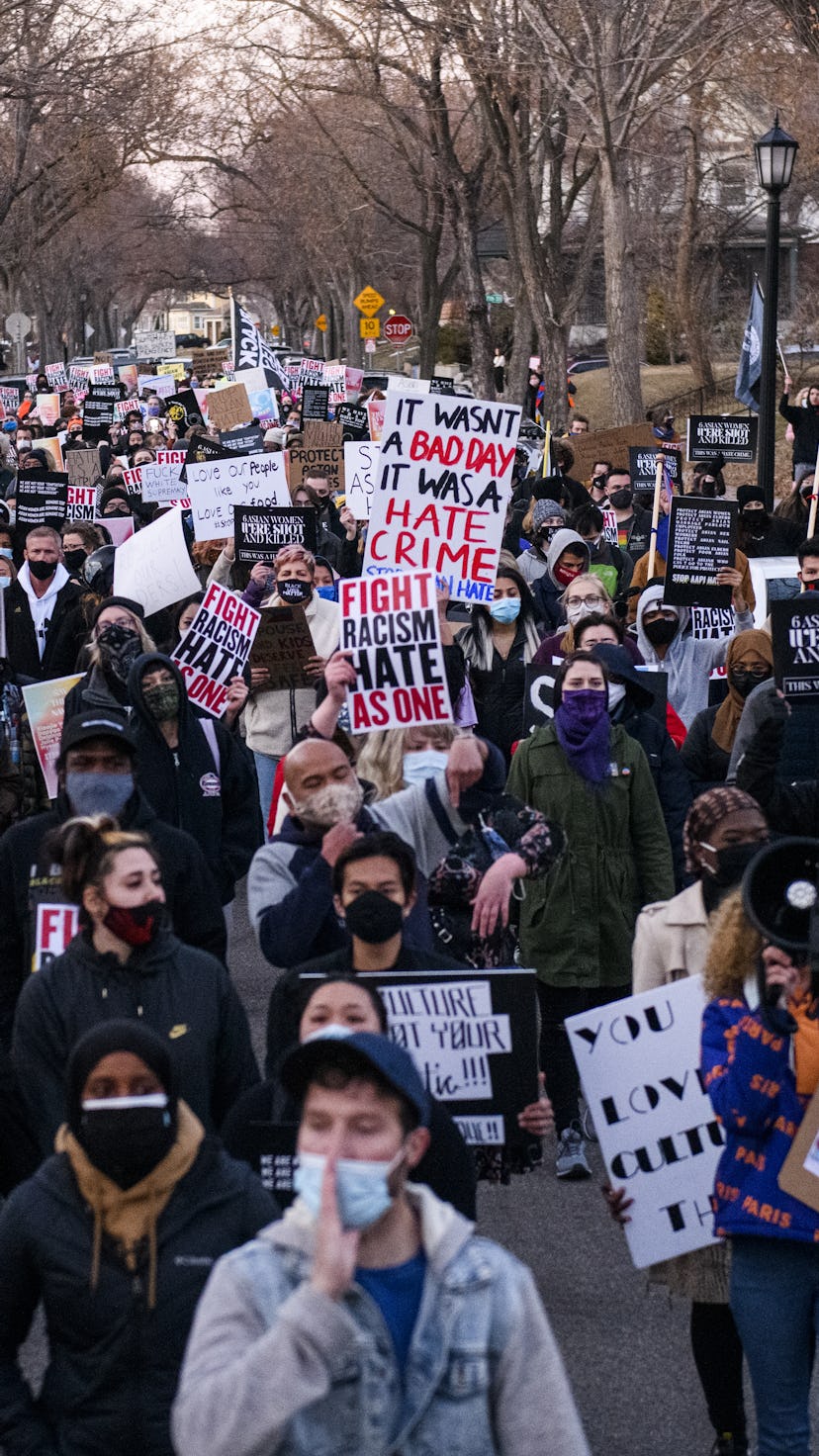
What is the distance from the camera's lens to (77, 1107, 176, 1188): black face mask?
3268mm

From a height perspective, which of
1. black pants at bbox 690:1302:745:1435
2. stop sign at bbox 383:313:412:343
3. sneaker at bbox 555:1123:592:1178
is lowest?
sneaker at bbox 555:1123:592:1178

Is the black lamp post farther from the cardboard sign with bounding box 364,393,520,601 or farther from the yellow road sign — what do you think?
the yellow road sign

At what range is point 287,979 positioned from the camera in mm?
4496

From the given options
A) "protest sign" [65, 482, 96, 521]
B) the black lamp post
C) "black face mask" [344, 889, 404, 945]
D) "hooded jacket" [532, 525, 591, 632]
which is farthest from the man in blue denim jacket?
the black lamp post

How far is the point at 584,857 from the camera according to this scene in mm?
6664

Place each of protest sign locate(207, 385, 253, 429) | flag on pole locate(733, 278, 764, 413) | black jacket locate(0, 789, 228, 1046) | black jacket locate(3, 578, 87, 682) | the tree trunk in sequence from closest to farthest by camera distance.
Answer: black jacket locate(0, 789, 228, 1046)
black jacket locate(3, 578, 87, 682)
flag on pole locate(733, 278, 764, 413)
protest sign locate(207, 385, 253, 429)
the tree trunk

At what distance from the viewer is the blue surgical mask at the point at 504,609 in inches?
380

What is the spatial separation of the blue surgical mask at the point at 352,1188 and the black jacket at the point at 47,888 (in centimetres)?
261

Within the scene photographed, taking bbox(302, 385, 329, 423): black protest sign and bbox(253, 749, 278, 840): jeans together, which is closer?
bbox(253, 749, 278, 840): jeans

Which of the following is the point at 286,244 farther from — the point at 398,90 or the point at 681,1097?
the point at 681,1097

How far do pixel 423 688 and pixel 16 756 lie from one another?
1.76m

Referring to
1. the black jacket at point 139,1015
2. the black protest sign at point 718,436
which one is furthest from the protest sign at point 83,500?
the black jacket at point 139,1015

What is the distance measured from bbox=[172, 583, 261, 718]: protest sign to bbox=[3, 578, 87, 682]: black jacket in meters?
1.48

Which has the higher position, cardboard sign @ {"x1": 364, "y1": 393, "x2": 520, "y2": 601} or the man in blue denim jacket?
cardboard sign @ {"x1": 364, "y1": 393, "x2": 520, "y2": 601}
